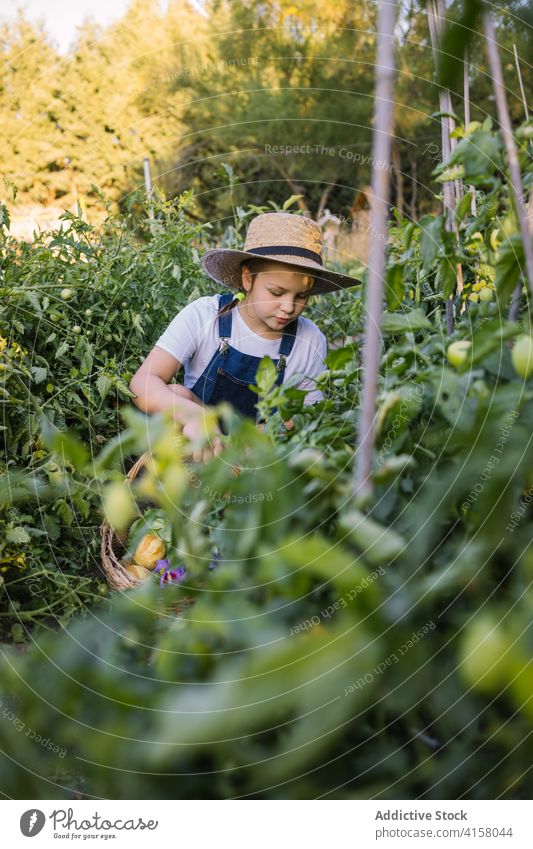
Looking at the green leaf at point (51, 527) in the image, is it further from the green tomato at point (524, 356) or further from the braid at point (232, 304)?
the green tomato at point (524, 356)

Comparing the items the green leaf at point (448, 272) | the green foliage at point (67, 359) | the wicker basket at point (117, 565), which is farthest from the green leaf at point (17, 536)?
the green leaf at point (448, 272)

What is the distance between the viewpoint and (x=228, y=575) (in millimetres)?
390

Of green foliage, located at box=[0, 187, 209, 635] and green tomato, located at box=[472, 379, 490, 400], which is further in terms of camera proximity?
green foliage, located at box=[0, 187, 209, 635]

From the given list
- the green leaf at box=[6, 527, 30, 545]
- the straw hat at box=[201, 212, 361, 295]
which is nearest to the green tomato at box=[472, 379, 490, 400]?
the green leaf at box=[6, 527, 30, 545]

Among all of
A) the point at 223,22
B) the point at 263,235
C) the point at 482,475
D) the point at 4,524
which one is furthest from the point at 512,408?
the point at 223,22

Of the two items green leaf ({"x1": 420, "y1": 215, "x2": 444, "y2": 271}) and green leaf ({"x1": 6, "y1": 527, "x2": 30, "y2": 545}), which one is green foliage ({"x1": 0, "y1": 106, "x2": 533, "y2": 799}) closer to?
green leaf ({"x1": 420, "y1": 215, "x2": 444, "y2": 271})

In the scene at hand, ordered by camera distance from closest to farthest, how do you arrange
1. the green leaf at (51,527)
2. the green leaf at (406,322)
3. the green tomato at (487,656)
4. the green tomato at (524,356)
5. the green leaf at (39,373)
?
the green tomato at (487,656)
the green tomato at (524,356)
the green leaf at (406,322)
the green leaf at (51,527)
the green leaf at (39,373)

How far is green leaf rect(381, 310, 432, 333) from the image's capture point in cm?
56

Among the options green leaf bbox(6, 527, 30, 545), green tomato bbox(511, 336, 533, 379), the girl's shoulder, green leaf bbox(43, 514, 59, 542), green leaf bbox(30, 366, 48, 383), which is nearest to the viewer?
green tomato bbox(511, 336, 533, 379)

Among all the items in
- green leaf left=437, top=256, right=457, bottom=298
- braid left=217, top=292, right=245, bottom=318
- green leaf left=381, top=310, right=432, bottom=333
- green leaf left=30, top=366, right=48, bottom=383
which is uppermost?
braid left=217, top=292, right=245, bottom=318

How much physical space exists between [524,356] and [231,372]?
104 cm

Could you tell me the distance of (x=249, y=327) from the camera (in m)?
1.46

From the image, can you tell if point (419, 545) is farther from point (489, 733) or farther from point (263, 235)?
point (263, 235)
